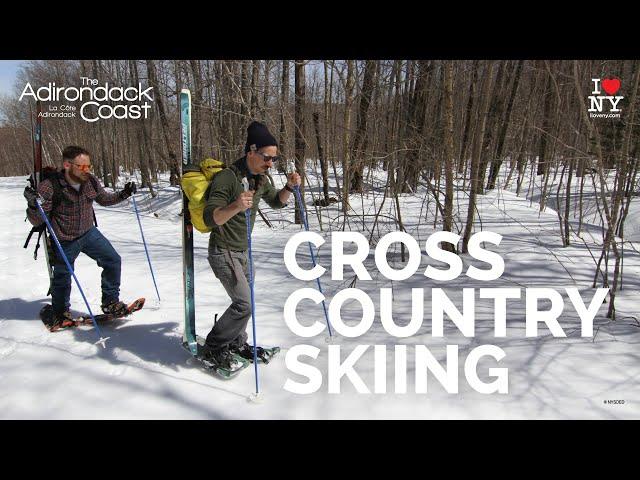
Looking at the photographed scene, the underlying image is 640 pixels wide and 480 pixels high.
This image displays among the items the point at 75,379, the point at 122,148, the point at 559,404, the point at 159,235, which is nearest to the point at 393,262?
the point at 559,404

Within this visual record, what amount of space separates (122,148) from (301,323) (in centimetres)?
2857

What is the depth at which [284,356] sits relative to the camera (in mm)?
3506

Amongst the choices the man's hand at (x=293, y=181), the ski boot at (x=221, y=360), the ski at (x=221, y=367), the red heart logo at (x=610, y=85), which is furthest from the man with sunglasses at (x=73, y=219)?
the red heart logo at (x=610, y=85)

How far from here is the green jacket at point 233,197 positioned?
2766mm

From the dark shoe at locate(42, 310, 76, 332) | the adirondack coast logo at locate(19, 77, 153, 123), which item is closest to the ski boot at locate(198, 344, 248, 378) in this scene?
the dark shoe at locate(42, 310, 76, 332)

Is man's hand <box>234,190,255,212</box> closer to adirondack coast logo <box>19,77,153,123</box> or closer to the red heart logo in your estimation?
adirondack coast logo <box>19,77,153,123</box>

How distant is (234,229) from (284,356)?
1202 millimetres

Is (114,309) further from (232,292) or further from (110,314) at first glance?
(232,292)

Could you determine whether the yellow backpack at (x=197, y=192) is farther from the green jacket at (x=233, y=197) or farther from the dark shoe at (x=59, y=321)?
the dark shoe at (x=59, y=321)

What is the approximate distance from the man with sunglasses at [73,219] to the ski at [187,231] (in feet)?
2.51

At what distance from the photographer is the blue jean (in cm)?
379

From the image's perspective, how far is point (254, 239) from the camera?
27.6 feet

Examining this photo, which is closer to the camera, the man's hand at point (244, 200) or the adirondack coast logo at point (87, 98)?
the man's hand at point (244, 200)

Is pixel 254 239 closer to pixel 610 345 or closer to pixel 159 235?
pixel 159 235
